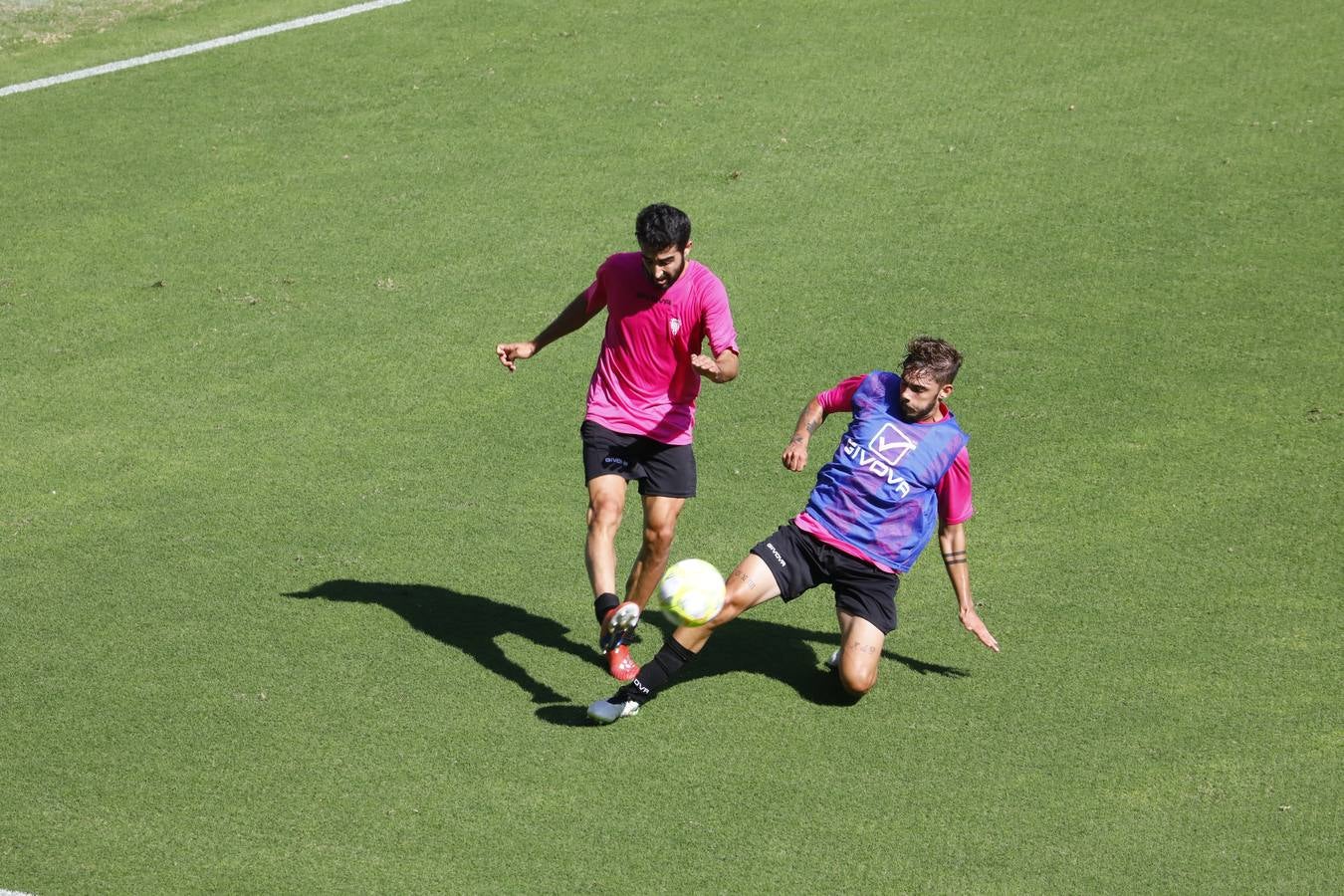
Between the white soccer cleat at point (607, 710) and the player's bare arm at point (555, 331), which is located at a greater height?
the player's bare arm at point (555, 331)

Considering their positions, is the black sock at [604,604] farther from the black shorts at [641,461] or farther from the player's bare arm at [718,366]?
the player's bare arm at [718,366]

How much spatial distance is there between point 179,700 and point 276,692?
0.46 m

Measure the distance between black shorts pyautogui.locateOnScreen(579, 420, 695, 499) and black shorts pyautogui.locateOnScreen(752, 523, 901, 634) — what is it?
58 cm

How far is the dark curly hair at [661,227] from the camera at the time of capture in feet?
23.8

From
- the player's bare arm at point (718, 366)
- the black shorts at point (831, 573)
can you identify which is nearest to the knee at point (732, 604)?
the black shorts at point (831, 573)

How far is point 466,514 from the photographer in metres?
9.36

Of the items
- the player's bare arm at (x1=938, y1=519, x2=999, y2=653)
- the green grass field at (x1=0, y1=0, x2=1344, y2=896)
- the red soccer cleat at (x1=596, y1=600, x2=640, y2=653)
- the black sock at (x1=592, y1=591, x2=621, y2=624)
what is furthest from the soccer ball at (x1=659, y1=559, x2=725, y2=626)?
the player's bare arm at (x1=938, y1=519, x2=999, y2=653)

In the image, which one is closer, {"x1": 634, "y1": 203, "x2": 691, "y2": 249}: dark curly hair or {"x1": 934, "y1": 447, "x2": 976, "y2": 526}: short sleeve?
{"x1": 634, "y1": 203, "x2": 691, "y2": 249}: dark curly hair

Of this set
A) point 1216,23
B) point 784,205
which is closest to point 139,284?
point 784,205

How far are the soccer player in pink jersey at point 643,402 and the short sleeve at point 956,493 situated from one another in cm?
123

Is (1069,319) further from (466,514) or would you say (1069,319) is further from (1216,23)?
(1216,23)

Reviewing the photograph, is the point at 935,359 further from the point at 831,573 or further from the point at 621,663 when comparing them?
the point at 621,663

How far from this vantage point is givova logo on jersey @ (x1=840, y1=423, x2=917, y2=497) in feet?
24.5

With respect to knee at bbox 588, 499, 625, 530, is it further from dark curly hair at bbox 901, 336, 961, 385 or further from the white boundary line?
the white boundary line
